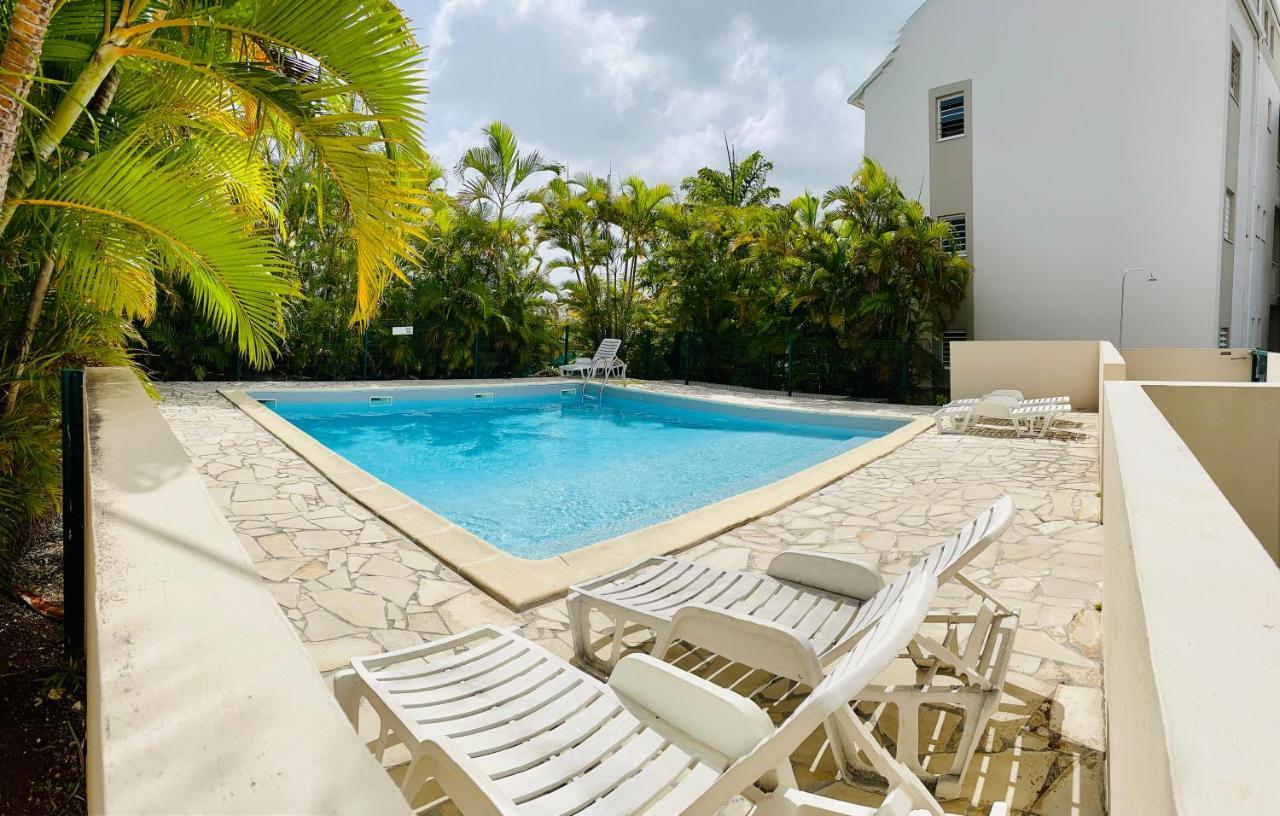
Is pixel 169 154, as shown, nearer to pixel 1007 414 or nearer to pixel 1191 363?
pixel 1007 414

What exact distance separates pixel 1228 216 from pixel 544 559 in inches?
684

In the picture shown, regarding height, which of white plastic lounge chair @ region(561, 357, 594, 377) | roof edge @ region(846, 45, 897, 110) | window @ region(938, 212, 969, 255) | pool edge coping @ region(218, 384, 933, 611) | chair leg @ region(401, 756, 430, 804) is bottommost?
pool edge coping @ region(218, 384, 933, 611)

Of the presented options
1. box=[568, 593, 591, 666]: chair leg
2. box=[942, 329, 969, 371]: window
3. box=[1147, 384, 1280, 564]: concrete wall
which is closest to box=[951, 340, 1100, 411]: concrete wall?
box=[942, 329, 969, 371]: window

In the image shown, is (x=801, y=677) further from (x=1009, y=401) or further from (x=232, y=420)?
(x=232, y=420)

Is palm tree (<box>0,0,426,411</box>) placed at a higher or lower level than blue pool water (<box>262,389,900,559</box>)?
higher

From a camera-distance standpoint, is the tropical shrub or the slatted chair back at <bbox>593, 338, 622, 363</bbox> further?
the slatted chair back at <bbox>593, 338, 622, 363</bbox>

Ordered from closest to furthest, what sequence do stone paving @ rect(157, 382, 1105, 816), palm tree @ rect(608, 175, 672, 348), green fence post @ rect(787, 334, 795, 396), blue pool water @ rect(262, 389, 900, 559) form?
stone paving @ rect(157, 382, 1105, 816), blue pool water @ rect(262, 389, 900, 559), green fence post @ rect(787, 334, 795, 396), palm tree @ rect(608, 175, 672, 348)

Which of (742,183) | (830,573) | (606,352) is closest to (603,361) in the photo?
(606,352)

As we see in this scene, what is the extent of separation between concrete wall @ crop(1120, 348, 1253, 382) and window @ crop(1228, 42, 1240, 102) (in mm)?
6053

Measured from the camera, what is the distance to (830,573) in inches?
115

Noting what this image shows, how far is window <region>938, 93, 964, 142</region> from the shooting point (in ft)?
51.4

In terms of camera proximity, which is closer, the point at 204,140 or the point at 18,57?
the point at 18,57

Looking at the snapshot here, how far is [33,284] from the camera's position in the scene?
3.77 m

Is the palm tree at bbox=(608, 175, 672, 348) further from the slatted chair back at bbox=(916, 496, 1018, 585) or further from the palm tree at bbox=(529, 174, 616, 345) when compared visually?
the slatted chair back at bbox=(916, 496, 1018, 585)
